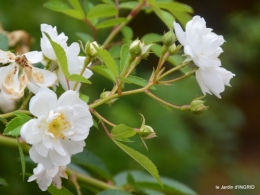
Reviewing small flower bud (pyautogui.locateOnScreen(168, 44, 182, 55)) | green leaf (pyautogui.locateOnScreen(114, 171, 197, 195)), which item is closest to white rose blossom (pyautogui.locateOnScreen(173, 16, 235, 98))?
small flower bud (pyautogui.locateOnScreen(168, 44, 182, 55))

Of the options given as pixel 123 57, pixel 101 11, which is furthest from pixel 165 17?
pixel 123 57

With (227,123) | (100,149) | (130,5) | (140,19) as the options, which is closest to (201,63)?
(130,5)

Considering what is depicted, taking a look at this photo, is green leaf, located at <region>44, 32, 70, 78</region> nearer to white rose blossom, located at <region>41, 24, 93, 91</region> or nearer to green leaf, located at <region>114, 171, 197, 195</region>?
white rose blossom, located at <region>41, 24, 93, 91</region>

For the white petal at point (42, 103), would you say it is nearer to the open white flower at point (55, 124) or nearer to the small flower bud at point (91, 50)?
the open white flower at point (55, 124)

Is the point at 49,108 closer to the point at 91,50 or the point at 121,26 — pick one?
the point at 91,50

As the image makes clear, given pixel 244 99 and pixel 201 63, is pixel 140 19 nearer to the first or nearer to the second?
pixel 244 99

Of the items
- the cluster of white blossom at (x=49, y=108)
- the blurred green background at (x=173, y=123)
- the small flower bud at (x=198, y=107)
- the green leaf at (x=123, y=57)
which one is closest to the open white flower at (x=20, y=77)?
the cluster of white blossom at (x=49, y=108)
